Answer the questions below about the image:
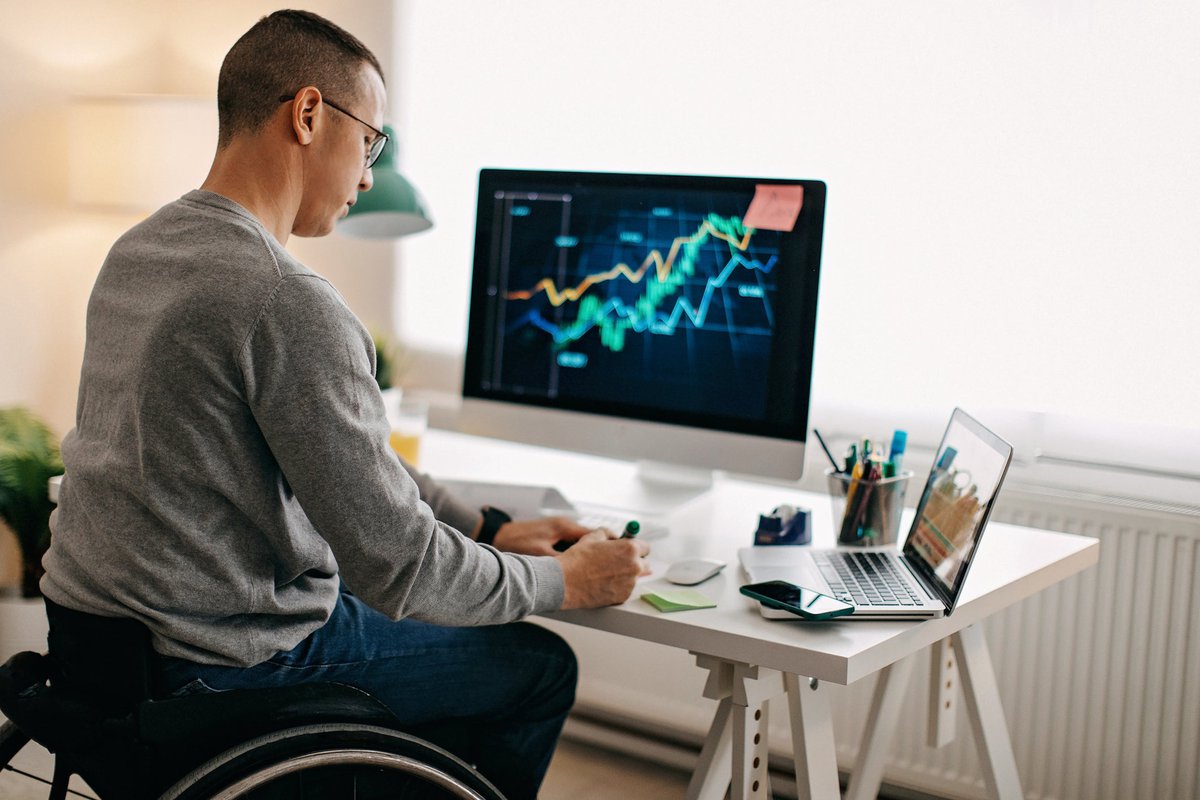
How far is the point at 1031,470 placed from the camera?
215cm

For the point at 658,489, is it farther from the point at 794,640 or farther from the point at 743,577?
the point at 794,640

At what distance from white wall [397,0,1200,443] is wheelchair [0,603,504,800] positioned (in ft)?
4.75

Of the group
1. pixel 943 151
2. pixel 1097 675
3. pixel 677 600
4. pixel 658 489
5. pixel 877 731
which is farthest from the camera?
pixel 943 151

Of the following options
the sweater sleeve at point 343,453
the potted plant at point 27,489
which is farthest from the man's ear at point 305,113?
the potted plant at point 27,489

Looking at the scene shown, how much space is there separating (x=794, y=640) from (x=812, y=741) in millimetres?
270

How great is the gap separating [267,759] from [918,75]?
177 centimetres

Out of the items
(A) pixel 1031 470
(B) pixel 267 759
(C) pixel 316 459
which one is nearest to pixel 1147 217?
(A) pixel 1031 470

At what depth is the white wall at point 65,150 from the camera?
2.84 meters

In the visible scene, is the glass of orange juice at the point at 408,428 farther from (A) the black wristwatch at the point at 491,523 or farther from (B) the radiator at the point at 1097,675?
(B) the radiator at the point at 1097,675

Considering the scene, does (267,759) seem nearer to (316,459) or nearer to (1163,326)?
(316,459)

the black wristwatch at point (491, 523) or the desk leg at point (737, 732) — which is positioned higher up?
the black wristwatch at point (491, 523)

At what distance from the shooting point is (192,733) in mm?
1082

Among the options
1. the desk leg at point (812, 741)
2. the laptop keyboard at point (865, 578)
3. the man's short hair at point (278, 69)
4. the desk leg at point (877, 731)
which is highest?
the man's short hair at point (278, 69)

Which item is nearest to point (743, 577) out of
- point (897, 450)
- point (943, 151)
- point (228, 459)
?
point (897, 450)
